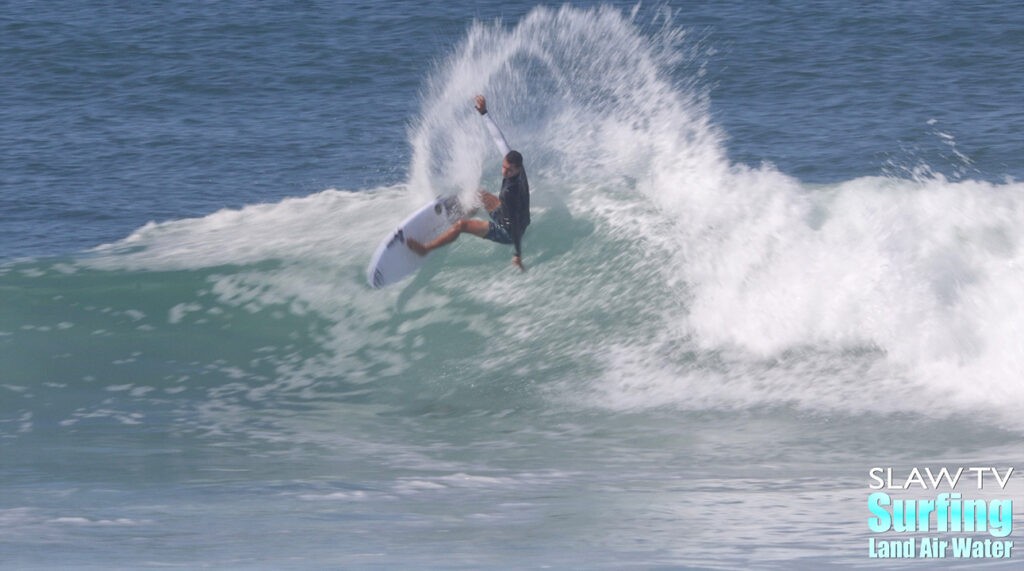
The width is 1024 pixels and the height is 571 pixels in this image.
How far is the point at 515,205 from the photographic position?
959 centimetres

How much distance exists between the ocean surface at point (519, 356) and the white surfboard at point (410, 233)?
0.63 m

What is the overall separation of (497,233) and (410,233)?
782 mm

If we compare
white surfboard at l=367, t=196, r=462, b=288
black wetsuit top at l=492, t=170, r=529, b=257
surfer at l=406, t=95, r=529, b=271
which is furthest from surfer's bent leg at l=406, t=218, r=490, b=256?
black wetsuit top at l=492, t=170, r=529, b=257

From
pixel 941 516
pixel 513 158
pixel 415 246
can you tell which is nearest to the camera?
pixel 941 516

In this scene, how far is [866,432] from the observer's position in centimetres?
813

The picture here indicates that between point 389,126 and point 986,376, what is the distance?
14.6 m

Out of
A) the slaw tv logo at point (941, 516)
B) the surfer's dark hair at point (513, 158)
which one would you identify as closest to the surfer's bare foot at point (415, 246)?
the surfer's dark hair at point (513, 158)

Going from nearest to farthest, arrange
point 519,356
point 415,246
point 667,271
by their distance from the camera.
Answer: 1. point 519,356
2. point 415,246
3. point 667,271

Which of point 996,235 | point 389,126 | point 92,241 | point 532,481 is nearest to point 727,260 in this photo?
point 996,235

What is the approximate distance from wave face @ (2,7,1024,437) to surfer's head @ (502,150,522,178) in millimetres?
1215

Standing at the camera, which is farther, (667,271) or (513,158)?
(667,271)

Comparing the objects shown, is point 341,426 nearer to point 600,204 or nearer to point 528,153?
point 600,204

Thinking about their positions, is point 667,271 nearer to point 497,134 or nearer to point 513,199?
point 513,199

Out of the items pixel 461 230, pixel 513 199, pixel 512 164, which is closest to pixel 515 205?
pixel 513 199
